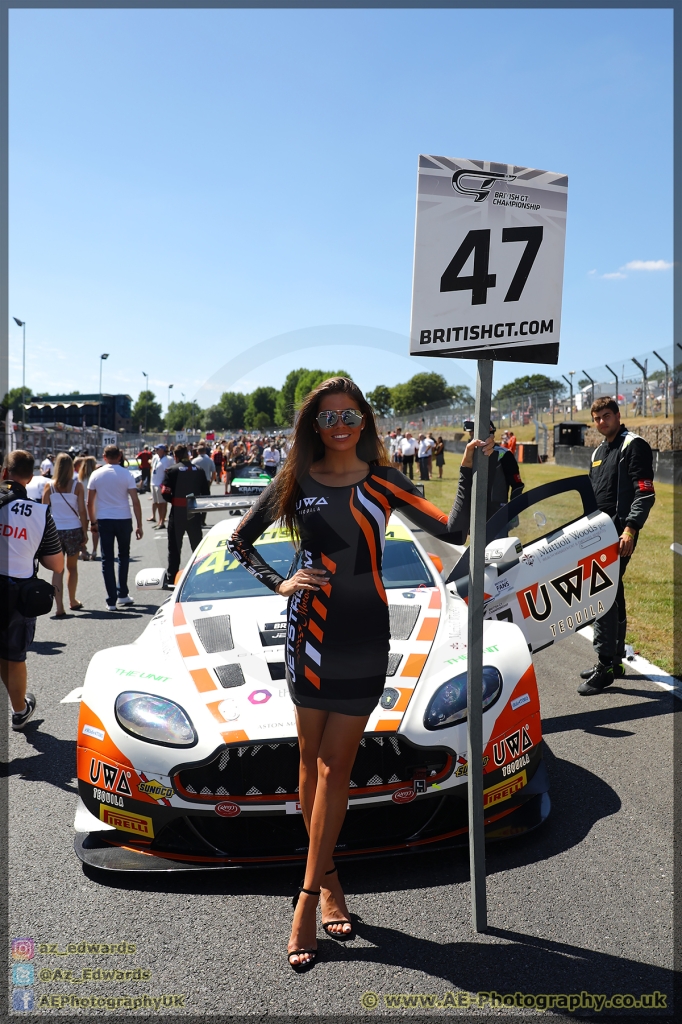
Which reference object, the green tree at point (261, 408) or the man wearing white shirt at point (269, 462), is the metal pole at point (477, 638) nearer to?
the green tree at point (261, 408)

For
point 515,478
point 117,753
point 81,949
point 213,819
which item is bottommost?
point 81,949

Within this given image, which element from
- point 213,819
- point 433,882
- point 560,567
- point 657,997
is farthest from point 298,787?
point 560,567

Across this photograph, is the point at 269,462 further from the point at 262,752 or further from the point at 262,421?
the point at 262,752

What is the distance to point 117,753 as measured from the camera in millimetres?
3207

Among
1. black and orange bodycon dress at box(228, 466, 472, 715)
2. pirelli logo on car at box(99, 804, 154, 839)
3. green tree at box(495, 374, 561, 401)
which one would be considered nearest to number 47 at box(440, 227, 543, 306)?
black and orange bodycon dress at box(228, 466, 472, 715)

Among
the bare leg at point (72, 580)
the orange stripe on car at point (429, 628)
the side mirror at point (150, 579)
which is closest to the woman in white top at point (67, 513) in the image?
the bare leg at point (72, 580)

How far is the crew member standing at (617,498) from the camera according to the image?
5.52 meters

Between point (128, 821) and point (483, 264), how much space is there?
2.50 m

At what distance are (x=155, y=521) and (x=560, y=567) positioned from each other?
1599 centimetres

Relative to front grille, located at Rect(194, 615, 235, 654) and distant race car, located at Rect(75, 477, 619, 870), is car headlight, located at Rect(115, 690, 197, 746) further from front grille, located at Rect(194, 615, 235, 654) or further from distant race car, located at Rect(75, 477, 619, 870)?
front grille, located at Rect(194, 615, 235, 654)

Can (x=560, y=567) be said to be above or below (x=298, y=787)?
above

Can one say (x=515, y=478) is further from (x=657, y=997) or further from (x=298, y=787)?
(x=657, y=997)

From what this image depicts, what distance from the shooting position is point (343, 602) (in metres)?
2.69

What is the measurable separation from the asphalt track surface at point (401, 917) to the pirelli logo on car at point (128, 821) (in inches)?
8.2
